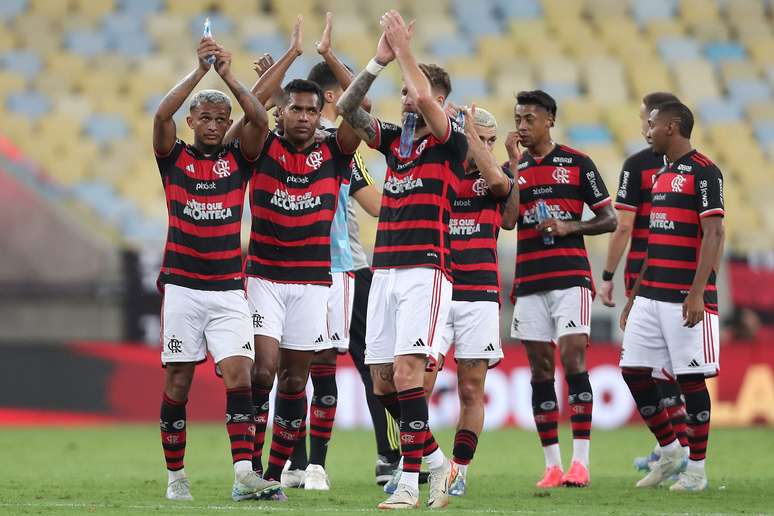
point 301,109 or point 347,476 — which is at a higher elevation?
point 301,109

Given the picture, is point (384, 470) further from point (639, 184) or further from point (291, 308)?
point (639, 184)

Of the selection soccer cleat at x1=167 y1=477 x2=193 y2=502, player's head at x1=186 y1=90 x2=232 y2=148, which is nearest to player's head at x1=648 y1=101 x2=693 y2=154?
player's head at x1=186 y1=90 x2=232 y2=148

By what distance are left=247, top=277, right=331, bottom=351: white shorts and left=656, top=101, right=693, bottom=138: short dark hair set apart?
8.64 feet

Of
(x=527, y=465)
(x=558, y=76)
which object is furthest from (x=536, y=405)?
(x=558, y=76)

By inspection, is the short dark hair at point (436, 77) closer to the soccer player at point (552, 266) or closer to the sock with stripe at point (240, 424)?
the soccer player at point (552, 266)

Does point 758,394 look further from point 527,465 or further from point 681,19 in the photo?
point 681,19

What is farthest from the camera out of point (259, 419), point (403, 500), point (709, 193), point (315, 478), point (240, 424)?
point (315, 478)

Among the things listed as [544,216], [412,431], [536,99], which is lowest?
[412,431]

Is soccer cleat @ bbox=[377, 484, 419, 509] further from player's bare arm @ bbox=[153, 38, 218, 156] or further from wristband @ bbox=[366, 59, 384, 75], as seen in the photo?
player's bare arm @ bbox=[153, 38, 218, 156]

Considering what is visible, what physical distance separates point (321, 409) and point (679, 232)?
8.51ft

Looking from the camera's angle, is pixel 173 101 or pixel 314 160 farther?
pixel 314 160

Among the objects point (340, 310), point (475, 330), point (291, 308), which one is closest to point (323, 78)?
point (340, 310)

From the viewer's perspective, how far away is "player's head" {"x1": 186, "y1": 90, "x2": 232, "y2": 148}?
7.56m

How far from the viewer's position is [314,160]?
7.86m
